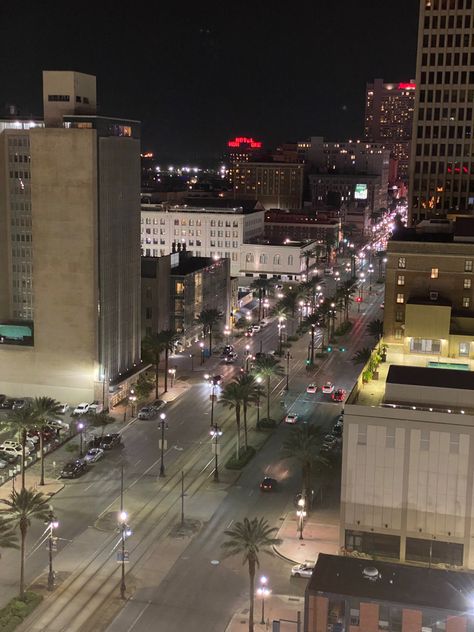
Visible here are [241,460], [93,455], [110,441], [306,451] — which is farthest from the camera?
[110,441]

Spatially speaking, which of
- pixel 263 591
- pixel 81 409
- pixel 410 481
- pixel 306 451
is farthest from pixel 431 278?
pixel 263 591

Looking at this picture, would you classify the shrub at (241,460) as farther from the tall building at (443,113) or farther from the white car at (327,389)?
the tall building at (443,113)

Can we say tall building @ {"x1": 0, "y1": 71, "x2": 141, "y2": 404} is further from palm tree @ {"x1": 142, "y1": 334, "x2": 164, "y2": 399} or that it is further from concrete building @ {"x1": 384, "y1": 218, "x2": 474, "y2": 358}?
concrete building @ {"x1": 384, "y1": 218, "x2": 474, "y2": 358}

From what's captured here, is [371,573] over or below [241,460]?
over

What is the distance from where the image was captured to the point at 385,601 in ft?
148

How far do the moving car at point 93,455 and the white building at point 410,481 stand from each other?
29.8 meters

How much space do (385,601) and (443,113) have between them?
104m

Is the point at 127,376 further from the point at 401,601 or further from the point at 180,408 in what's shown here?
the point at 401,601

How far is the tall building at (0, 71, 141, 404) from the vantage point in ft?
315

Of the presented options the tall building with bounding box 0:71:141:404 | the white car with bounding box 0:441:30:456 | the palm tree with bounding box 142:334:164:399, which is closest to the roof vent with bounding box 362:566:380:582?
the white car with bounding box 0:441:30:456

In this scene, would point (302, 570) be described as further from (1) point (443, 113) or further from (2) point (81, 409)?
(1) point (443, 113)

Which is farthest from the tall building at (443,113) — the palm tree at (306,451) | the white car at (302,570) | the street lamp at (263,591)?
the street lamp at (263,591)

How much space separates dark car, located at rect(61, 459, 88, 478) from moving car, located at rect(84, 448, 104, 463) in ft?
5.28

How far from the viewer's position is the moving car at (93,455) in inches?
3218
